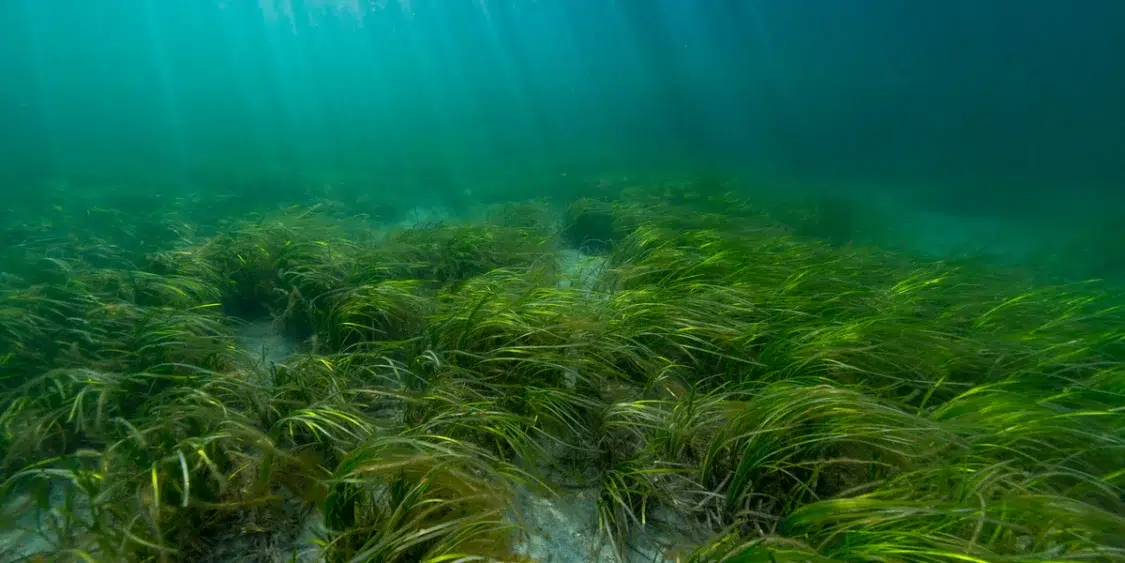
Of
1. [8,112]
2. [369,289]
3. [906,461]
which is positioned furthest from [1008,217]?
[8,112]

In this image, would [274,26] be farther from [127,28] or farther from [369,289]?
[369,289]

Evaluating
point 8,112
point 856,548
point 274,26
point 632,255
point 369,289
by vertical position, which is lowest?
point 632,255

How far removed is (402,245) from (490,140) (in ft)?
102

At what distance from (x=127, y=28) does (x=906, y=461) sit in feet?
491

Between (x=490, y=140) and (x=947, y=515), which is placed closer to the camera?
(x=947, y=515)

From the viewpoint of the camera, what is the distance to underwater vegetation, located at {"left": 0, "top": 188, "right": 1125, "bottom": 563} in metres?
1.46

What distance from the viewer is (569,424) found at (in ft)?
6.98

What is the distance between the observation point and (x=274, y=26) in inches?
4336

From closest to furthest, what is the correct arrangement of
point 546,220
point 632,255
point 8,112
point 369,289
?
point 369,289 < point 632,255 < point 546,220 < point 8,112

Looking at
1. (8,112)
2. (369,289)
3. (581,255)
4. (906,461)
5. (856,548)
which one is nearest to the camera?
(856,548)

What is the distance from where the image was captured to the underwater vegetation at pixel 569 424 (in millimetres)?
1458

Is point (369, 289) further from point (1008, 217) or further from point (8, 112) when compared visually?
point (8, 112)

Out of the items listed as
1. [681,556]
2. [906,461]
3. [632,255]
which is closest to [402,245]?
[632,255]

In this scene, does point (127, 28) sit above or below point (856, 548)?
above
